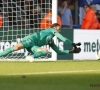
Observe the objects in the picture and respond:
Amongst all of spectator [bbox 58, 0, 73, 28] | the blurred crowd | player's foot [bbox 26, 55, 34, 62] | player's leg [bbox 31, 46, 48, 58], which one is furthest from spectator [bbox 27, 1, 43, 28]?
player's leg [bbox 31, 46, 48, 58]

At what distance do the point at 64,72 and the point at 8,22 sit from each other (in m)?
7.04

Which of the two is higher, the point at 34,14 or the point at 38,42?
Result: the point at 34,14

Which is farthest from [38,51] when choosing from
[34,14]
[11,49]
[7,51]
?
[34,14]

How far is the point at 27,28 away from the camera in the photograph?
23.7m

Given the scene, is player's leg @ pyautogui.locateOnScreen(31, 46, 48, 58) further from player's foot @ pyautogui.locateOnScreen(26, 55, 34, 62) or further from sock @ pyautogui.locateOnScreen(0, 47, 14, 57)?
player's foot @ pyautogui.locateOnScreen(26, 55, 34, 62)

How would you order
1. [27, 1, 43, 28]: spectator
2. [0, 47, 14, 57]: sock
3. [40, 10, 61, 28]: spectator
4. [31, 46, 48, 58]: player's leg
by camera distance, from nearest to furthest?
1. [31, 46, 48, 58]: player's leg
2. [0, 47, 14, 57]: sock
3. [40, 10, 61, 28]: spectator
4. [27, 1, 43, 28]: spectator

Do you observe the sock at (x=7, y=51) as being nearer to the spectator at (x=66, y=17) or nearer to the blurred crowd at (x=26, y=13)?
the blurred crowd at (x=26, y=13)

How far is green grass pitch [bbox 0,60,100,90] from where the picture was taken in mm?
13117
